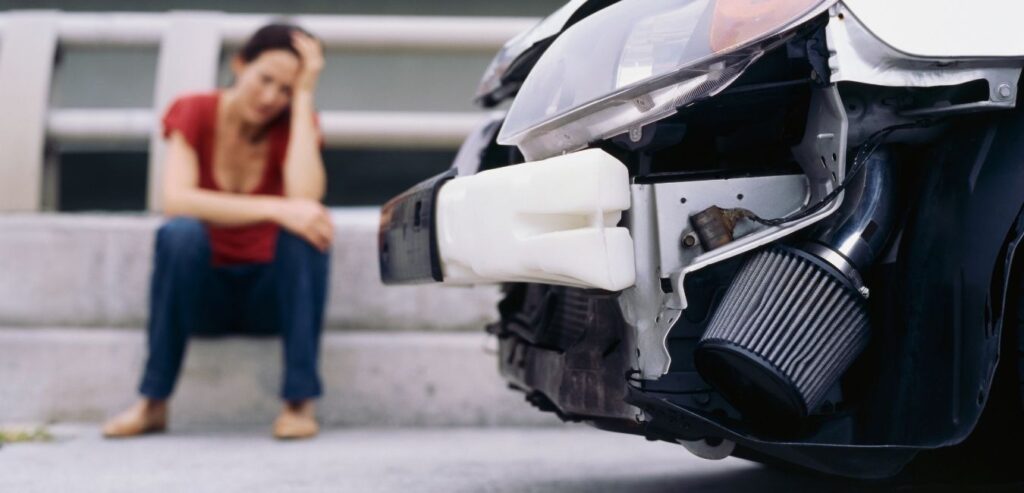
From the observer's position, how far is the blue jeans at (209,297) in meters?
3.56

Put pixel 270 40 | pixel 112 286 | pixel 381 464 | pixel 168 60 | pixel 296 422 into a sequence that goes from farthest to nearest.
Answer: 1. pixel 168 60
2. pixel 112 286
3. pixel 270 40
4. pixel 296 422
5. pixel 381 464

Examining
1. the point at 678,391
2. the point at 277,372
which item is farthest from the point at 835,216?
the point at 277,372

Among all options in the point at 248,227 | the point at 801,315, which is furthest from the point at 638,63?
the point at 248,227

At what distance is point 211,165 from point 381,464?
Answer: 1.41 m

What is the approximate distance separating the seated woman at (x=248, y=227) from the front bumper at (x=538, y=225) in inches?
58.5

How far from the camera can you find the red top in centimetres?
375

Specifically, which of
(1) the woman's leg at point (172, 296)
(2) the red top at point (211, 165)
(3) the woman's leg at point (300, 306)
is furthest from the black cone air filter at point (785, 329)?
(1) the woman's leg at point (172, 296)

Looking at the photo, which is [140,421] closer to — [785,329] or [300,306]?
[300,306]

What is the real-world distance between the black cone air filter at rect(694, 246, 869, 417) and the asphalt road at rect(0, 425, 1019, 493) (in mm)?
882

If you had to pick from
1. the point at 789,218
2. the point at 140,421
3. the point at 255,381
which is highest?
the point at 789,218

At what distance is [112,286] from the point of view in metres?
3.95

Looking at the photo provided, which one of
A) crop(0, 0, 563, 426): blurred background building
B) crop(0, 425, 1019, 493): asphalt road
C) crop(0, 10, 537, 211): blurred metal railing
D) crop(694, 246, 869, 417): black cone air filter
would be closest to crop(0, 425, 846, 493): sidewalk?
crop(0, 425, 1019, 493): asphalt road

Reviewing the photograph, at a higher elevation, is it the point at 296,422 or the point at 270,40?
the point at 270,40

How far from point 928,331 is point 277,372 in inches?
99.1
